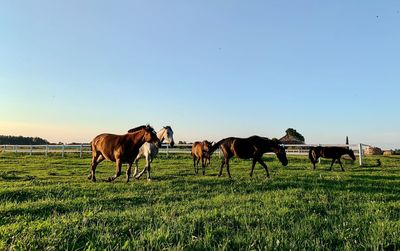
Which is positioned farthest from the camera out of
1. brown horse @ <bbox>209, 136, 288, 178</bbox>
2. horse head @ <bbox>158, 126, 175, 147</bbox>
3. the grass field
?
horse head @ <bbox>158, 126, 175, 147</bbox>

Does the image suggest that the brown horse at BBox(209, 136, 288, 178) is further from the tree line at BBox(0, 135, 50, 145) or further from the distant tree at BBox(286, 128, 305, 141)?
the tree line at BBox(0, 135, 50, 145)

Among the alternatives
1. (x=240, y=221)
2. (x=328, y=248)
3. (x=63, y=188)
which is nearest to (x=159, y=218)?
(x=240, y=221)

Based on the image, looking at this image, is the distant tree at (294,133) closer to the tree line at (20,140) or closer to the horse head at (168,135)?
the tree line at (20,140)

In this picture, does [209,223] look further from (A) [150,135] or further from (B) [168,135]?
(B) [168,135]

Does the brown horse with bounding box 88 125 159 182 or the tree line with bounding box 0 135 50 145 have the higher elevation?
the tree line with bounding box 0 135 50 145

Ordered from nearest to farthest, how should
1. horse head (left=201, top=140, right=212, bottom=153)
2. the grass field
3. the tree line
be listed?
the grass field, horse head (left=201, top=140, right=212, bottom=153), the tree line

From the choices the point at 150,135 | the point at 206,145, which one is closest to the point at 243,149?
the point at 206,145

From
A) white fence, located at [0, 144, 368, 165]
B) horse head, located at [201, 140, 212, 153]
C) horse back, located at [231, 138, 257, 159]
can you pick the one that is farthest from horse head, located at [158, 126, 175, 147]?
white fence, located at [0, 144, 368, 165]

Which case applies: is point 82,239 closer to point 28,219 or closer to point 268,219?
point 28,219

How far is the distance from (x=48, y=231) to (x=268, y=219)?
3.15m

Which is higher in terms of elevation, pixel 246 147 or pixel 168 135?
pixel 168 135

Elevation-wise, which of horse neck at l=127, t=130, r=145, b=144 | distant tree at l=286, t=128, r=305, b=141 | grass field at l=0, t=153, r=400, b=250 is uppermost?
distant tree at l=286, t=128, r=305, b=141

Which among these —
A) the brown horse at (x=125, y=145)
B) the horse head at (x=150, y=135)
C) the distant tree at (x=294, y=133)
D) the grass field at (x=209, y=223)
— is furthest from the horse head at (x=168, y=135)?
the distant tree at (x=294, y=133)

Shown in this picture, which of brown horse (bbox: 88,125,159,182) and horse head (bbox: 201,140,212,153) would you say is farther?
horse head (bbox: 201,140,212,153)
